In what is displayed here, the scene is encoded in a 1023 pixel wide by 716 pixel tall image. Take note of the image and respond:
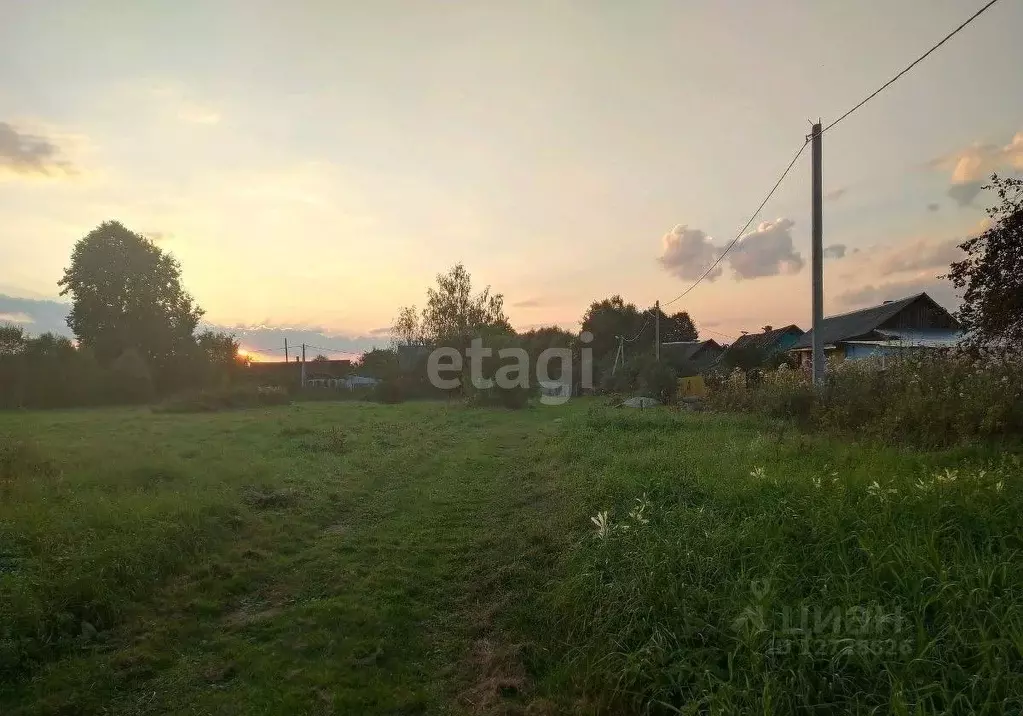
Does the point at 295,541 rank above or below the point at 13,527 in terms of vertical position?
below

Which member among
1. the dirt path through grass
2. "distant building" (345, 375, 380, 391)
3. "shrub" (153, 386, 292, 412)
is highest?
"distant building" (345, 375, 380, 391)

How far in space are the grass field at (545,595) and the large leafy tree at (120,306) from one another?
33.2m

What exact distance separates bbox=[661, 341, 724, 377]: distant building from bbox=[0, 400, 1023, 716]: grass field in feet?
68.7

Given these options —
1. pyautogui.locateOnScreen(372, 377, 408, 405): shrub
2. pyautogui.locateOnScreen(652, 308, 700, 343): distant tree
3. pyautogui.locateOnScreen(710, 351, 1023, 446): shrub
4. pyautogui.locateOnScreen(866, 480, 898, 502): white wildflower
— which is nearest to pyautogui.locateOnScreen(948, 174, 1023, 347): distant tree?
pyautogui.locateOnScreen(710, 351, 1023, 446): shrub

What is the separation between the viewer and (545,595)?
175 inches

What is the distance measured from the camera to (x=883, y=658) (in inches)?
100

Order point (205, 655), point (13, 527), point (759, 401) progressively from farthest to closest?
point (759, 401) < point (13, 527) < point (205, 655)

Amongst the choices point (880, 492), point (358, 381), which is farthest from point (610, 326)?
point (880, 492)

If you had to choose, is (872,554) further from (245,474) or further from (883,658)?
(245,474)

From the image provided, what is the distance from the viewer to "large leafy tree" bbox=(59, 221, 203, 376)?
1426 inches

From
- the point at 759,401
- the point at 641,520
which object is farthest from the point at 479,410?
the point at 641,520

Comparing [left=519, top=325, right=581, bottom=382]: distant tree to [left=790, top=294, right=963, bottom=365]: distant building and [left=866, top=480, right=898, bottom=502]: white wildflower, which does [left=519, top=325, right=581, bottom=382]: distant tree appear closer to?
[left=790, top=294, right=963, bottom=365]: distant building

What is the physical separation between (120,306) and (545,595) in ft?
137

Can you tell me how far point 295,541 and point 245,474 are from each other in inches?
122
